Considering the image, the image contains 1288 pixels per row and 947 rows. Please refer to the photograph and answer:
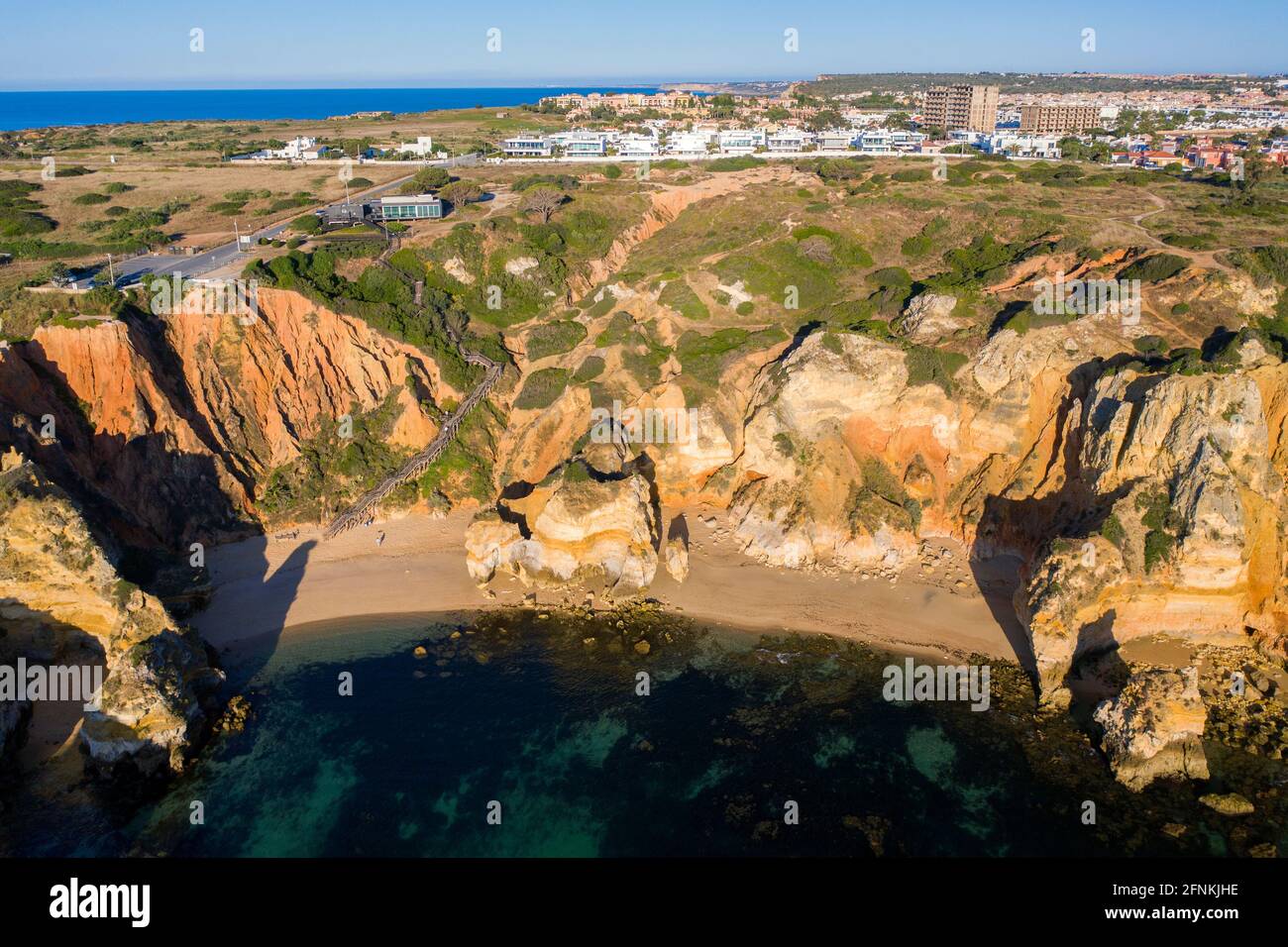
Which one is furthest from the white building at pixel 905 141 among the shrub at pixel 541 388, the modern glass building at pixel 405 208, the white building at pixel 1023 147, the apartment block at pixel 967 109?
the shrub at pixel 541 388

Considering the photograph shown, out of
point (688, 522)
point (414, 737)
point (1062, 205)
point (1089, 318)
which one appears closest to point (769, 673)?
point (688, 522)

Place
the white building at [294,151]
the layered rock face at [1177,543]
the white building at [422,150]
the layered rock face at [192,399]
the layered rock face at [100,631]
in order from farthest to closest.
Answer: the white building at [294,151] < the white building at [422,150] < the layered rock face at [192,399] < the layered rock face at [1177,543] < the layered rock face at [100,631]

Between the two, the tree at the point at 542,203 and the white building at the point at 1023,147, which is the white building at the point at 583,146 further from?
the white building at the point at 1023,147

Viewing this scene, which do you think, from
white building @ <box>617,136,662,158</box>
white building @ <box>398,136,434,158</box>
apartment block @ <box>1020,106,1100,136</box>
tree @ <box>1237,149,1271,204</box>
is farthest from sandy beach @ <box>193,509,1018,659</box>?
apartment block @ <box>1020,106,1100,136</box>

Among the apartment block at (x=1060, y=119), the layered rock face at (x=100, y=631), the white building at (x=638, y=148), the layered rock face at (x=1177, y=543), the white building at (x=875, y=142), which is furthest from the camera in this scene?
the apartment block at (x=1060, y=119)

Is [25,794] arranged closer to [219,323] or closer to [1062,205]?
[219,323]

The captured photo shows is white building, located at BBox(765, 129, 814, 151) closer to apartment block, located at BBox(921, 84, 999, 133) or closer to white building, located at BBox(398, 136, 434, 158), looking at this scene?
white building, located at BBox(398, 136, 434, 158)

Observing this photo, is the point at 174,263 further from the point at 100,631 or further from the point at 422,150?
the point at 422,150
